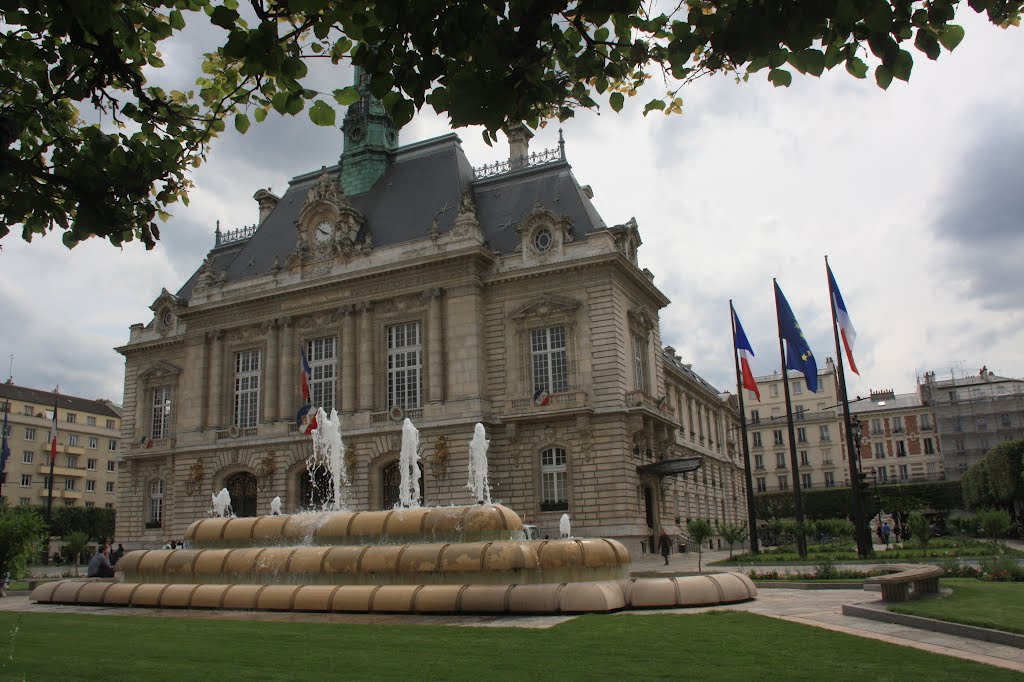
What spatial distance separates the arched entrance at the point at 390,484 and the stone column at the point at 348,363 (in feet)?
10.6

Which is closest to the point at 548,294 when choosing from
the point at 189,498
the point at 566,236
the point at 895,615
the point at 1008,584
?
the point at 566,236

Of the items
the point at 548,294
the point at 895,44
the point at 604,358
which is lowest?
the point at 895,44

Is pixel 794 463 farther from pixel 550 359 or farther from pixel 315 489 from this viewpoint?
pixel 315 489

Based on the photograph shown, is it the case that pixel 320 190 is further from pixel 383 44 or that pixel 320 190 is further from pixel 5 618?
pixel 383 44

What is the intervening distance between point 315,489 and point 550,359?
12.4 m

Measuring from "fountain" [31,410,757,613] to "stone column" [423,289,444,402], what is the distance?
55.2ft

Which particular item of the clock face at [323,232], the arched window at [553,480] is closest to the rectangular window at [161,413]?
the clock face at [323,232]

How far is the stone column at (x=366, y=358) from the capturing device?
38.2 meters

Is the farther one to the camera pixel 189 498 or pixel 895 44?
pixel 189 498

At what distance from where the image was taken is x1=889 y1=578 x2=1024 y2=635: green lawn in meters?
10.8

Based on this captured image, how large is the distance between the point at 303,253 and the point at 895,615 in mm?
34225

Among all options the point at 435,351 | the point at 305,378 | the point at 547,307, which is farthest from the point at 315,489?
the point at 547,307

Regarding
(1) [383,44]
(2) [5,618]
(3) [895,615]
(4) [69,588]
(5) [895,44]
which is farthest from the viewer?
(4) [69,588]

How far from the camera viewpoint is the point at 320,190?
41.7 metres
